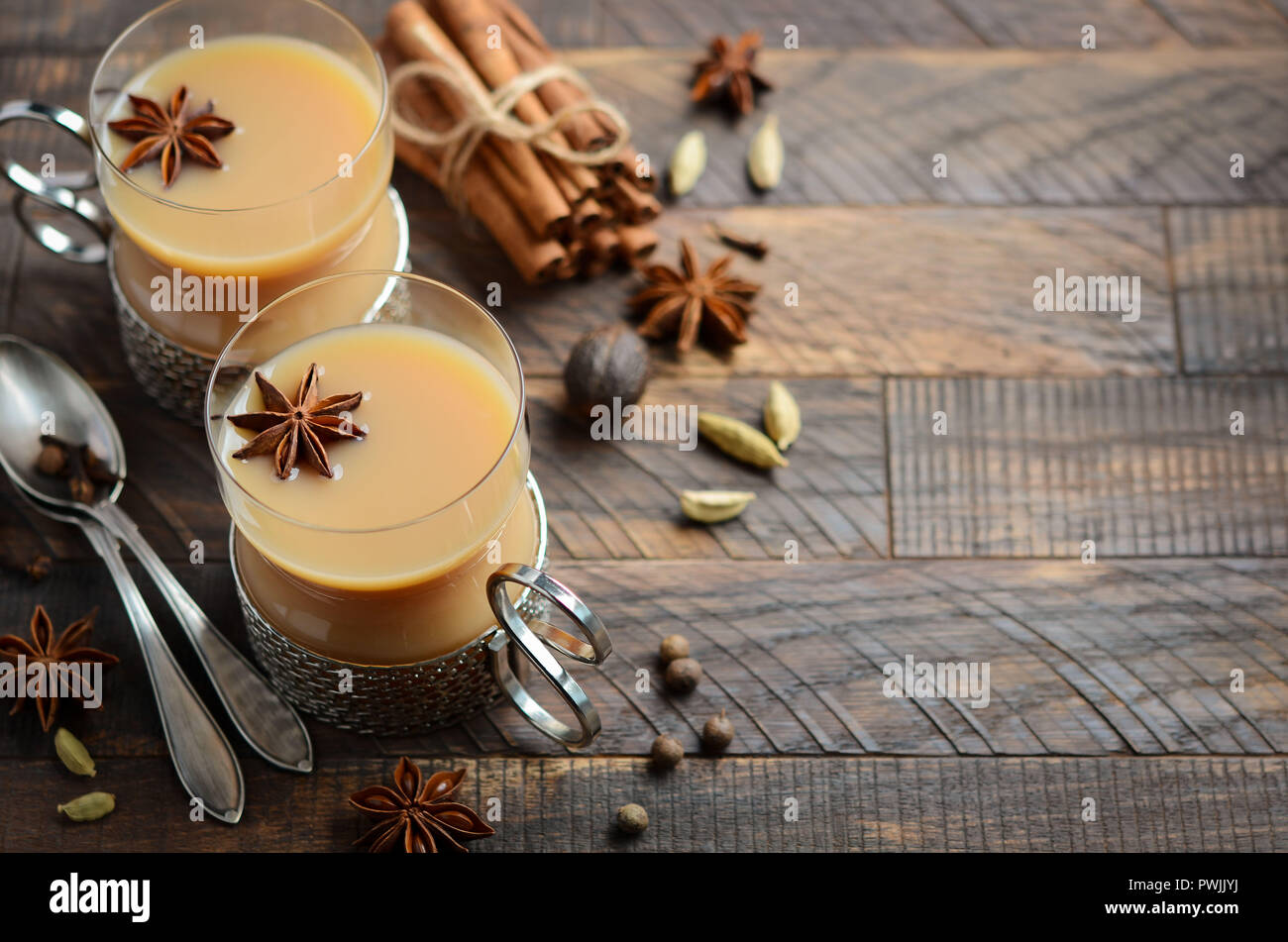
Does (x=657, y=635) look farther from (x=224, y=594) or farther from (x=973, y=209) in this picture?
(x=973, y=209)

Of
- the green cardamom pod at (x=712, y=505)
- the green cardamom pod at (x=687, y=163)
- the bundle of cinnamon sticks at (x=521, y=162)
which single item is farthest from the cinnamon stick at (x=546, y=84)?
the green cardamom pod at (x=712, y=505)

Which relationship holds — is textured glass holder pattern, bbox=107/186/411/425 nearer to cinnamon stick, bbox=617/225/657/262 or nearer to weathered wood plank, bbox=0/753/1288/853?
cinnamon stick, bbox=617/225/657/262

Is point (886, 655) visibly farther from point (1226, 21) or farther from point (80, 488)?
point (1226, 21)

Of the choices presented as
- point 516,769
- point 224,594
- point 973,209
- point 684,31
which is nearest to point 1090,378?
point 973,209

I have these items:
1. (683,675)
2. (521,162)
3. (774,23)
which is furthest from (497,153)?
(683,675)

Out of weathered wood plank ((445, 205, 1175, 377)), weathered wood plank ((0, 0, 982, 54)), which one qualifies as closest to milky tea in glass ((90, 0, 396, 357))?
weathered wood plank ((445, 205, 1175, 377))
